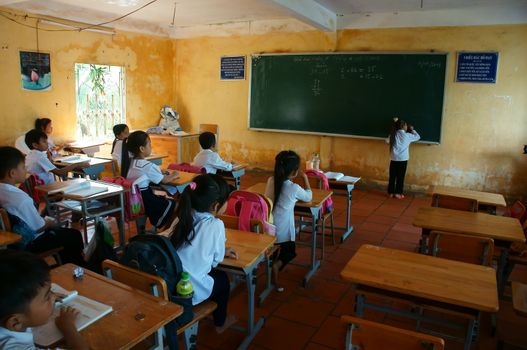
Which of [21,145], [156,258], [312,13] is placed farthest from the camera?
[312,13]

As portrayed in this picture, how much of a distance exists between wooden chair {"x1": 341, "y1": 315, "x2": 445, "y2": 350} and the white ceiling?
401 cm

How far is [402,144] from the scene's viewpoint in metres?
6.08

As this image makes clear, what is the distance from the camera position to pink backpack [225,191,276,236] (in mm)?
2805

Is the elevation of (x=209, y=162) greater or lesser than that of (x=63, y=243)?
greater

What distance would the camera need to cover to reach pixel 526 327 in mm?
2727

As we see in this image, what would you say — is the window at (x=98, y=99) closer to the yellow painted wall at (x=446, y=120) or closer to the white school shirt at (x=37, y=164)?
the yellow painted wall at (x=446, y=120)

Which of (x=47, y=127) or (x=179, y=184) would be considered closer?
(x=179, y=184)

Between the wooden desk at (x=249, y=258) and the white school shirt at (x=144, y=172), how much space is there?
146 cm

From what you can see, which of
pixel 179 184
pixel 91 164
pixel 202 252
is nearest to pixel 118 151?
pixel 91 164

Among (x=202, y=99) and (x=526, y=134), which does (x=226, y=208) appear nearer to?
(x=526, y=134)

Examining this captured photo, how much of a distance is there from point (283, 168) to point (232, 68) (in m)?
4.89

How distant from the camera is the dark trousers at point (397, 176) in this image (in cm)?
621

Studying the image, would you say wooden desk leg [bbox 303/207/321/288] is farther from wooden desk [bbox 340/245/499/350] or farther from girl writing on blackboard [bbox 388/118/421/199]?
girl writing on blackboard [bbox 388/118/421/199]

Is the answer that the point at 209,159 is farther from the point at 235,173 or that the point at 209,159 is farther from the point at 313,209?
the point at 313,209
